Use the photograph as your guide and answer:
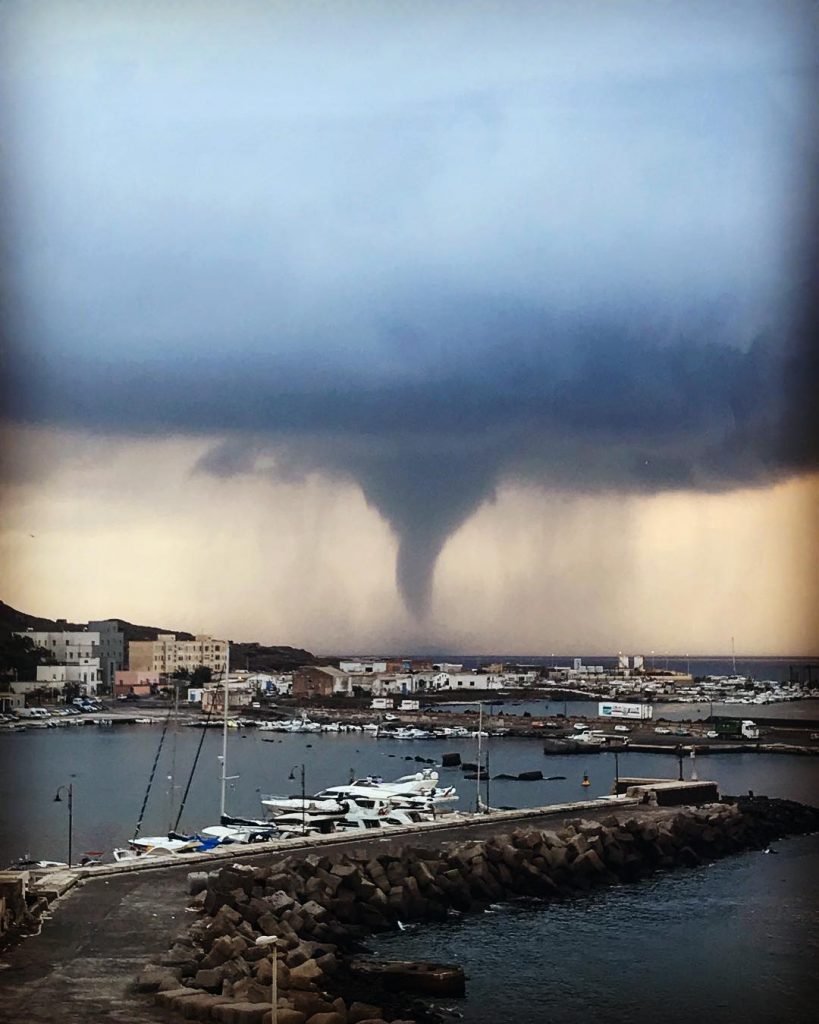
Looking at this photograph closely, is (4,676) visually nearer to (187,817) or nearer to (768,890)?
(187,817)

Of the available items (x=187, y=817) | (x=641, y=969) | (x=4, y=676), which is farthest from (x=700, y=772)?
(x=641, y=969)

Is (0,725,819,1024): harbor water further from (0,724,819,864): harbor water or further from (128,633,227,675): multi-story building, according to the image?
(128,633,227,675): multi-story building

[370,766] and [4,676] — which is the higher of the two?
[4,676]

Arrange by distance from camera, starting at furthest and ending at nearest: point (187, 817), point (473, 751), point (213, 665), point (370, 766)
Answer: point (213, 665) < point (473, 751) < point (370, 766) < point (187, 817)

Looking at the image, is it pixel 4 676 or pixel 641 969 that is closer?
pixel 641 969

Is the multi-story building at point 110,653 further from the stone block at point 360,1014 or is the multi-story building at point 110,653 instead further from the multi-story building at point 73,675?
the stone block at point 360,1014

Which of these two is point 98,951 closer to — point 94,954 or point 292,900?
point 94,954

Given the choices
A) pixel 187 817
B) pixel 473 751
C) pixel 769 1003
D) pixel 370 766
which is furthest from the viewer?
pixel 473 751

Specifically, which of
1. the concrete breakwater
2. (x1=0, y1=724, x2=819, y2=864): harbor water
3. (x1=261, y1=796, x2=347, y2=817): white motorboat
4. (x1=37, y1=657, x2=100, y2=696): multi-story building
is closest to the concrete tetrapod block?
the concrete breakwater
